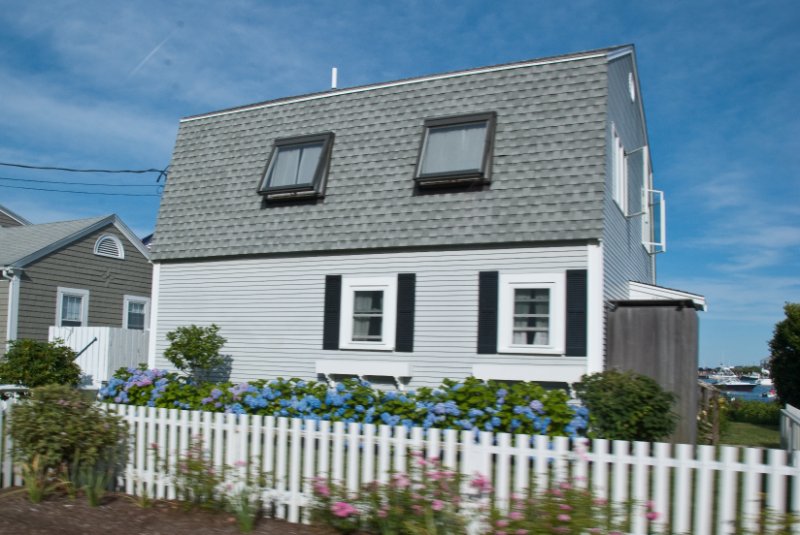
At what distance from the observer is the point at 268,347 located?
13266 mm

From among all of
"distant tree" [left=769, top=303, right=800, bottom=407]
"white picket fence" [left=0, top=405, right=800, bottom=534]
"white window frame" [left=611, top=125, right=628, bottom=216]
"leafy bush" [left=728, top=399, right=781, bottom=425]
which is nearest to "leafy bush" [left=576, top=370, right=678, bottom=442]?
"white picket fence" [left=0, top=405, right=800, bottom=534]

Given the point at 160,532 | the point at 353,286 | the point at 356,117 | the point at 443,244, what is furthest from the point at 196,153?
the point at 160,532

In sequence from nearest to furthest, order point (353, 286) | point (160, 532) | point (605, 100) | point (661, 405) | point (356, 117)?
point (160, 532)
point (661, 405)
point (605, 100)
point (353, 286)
point (356, 117)

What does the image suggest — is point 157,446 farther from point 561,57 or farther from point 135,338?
point 135,338

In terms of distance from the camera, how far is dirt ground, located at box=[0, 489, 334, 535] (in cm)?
620

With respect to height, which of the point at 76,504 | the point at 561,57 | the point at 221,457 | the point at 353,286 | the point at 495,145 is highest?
the point at 561,57

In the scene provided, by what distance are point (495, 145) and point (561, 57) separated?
70.1 inches

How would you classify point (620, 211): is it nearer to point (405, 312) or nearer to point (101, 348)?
point (405, 312)

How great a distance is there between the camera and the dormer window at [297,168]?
43.1 feet

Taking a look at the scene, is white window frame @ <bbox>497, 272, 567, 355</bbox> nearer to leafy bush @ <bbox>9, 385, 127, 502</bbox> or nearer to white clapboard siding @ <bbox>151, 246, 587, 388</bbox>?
white clapboard siding @ <bbox>151, 246, 587, 388</bbox>

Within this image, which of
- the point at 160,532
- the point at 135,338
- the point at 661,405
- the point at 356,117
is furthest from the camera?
the point at 135,338

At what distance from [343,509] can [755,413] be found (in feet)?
54.0

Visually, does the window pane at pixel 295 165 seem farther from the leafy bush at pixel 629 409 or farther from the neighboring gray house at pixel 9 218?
the neighboring gray house at pixel 9 218

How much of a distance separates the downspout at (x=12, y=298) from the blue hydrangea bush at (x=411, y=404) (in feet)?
30.6
